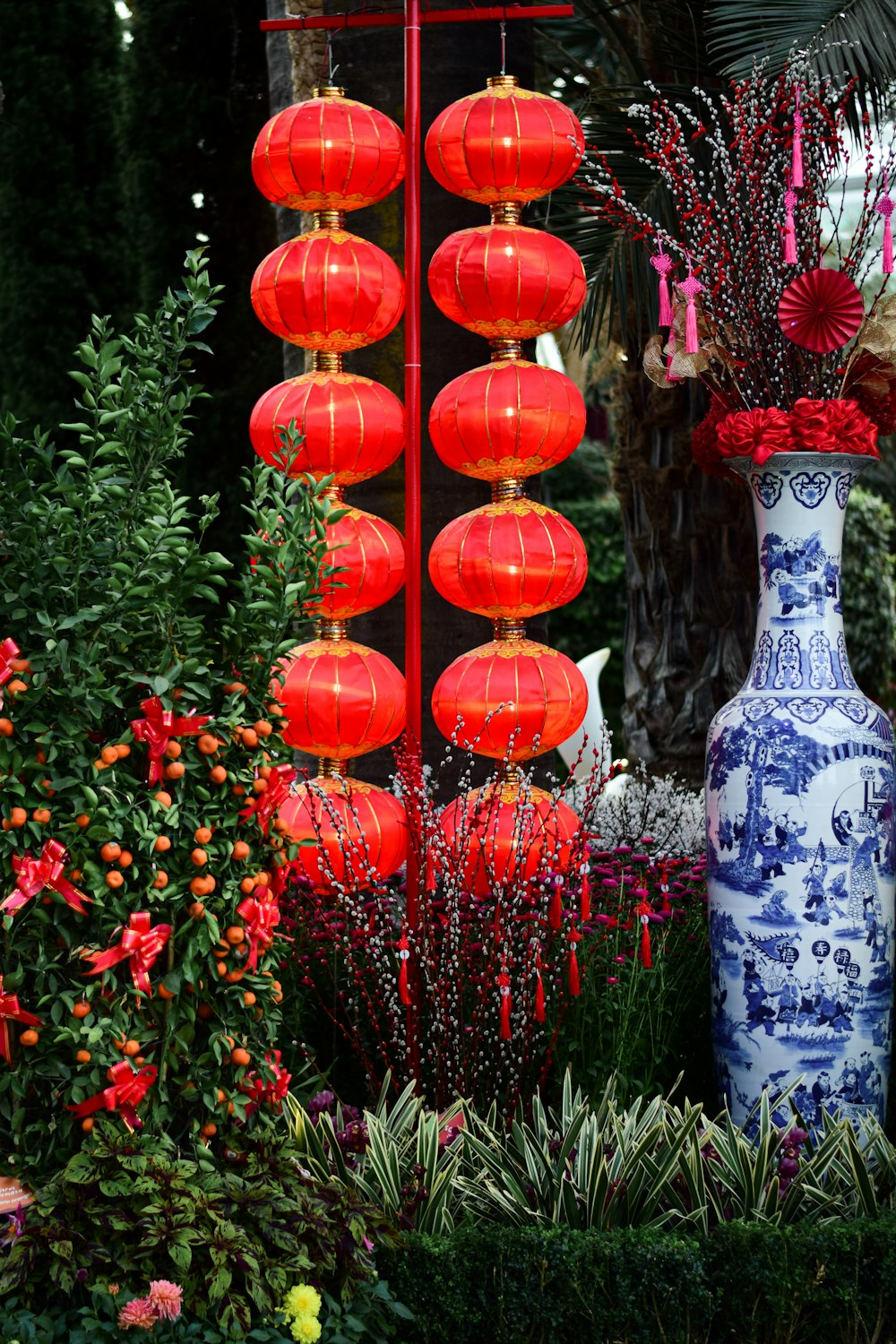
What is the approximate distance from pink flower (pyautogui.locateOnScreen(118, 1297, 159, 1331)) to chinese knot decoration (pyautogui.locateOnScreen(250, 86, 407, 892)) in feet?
4.48

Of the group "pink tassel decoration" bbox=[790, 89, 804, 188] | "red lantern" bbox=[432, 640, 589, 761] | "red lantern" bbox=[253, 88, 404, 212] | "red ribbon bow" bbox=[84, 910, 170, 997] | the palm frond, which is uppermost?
the palm frond

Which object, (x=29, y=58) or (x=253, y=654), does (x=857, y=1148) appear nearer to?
(x=253, y=654)

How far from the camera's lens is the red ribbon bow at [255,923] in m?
2.53

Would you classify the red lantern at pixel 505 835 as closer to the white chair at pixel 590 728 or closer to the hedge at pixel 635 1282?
the hedge at pixel 635 1282

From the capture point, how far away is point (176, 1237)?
2266mm

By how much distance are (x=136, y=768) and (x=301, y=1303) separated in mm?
946

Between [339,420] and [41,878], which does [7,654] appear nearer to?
[41,878]

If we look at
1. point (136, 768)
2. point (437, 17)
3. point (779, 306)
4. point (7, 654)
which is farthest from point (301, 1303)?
point (437, 17)

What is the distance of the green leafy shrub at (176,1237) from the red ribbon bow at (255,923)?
0.35 m

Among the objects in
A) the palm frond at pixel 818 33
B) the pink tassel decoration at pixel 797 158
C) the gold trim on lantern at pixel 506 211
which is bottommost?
the pink tassel decoration at pixel 797 158

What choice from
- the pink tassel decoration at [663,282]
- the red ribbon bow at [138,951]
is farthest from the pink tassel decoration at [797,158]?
the red ribbon bow at [138,951]

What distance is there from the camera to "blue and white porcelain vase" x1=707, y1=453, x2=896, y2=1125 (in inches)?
122

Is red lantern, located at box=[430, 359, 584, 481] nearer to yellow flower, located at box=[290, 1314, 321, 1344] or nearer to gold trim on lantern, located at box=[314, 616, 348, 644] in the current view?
gold trim on lantern, located at box=[314, 616, 348, 644]

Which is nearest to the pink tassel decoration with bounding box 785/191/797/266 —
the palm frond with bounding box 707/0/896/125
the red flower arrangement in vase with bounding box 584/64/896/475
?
the red flower arrangement in vase with bounding box 584/64/896/475
